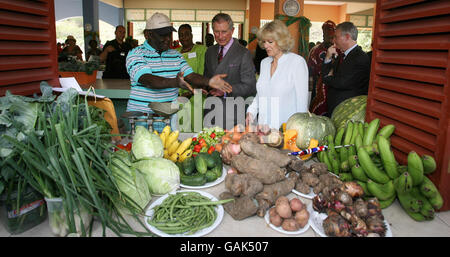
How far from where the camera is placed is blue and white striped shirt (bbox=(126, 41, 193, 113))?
341 cm

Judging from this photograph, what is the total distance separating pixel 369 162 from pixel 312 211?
0.45 metres

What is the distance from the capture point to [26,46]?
6.81ft

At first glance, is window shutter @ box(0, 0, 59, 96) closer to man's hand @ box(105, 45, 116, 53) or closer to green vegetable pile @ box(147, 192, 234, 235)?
green vegetable pile @ box(147, 192, 234, 235)

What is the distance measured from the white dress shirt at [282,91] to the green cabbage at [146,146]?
1730 millimetres

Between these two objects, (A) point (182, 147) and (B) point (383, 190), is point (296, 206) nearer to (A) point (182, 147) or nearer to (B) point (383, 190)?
(B) point (383, 190)

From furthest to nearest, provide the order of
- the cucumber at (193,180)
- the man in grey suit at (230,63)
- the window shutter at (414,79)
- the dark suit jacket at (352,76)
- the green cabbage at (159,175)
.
A: the man in grey suit at (230,63)
the dark suit jacket at (352,76)
the cucumber at (193,180)
the green cabbage at (159,175)
the window shutter at (414,79)

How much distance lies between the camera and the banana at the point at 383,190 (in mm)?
1734

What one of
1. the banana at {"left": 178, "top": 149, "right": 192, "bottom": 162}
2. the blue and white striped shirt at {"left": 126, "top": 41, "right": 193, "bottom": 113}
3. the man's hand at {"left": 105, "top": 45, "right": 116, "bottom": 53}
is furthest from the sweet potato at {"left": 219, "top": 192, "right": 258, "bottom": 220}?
the man's hand at {"left": 105, "top": 45, "right": 116, "bottom": 53}

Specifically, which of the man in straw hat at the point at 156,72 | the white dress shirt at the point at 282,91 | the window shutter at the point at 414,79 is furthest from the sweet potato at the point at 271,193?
the man in straw hat at the point at 156,72

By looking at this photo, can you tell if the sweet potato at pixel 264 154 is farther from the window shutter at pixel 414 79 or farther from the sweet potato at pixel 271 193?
the window shutter at pixel 414 79

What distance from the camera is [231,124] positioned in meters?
4.51

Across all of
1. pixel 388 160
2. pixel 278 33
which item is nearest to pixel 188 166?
pixel 388 160

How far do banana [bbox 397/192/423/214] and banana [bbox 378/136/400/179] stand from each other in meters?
0.12

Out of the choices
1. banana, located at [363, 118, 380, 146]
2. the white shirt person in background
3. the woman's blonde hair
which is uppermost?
the woman's blonde hair
